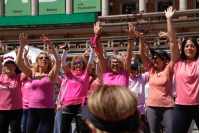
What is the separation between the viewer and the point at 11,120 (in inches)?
197

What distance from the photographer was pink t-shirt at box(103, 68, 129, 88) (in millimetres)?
4840

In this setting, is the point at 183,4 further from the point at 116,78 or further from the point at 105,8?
the point at 116,78

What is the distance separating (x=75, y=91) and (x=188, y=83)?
7.28 feet

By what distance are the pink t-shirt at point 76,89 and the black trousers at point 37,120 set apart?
44 cm

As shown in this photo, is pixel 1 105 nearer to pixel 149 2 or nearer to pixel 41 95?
pixel 41 95

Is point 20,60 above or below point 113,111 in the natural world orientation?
above

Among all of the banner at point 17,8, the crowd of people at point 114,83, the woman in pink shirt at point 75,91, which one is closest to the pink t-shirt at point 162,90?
the crowd of people at point 114,83

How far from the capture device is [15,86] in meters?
5.19

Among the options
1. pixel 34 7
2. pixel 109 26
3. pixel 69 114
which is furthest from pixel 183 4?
pixel 69 114

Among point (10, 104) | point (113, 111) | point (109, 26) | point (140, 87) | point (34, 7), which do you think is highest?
point (34, 7)

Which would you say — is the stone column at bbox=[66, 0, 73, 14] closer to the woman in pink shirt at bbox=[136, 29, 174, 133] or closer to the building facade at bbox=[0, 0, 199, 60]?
the building facade at bbox=[0, 0, 199, 60]

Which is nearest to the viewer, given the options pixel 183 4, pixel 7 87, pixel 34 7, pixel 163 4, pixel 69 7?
pixel 7 87

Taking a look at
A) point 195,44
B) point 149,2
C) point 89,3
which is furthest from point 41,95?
point 149,2

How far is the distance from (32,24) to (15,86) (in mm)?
26840
